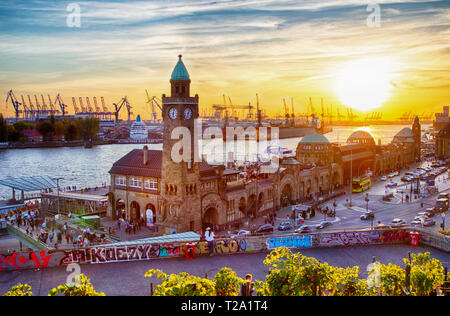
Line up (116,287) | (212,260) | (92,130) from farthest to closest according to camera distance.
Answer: (92,130)
(212,260)
(116,287)

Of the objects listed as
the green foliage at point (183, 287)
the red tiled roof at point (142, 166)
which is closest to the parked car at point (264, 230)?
the red tiled roof at point (142, 166)

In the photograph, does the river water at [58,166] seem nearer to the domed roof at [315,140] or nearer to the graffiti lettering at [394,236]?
the domed roof at [315,140]

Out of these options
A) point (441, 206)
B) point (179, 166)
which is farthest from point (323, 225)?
point (441, 206)

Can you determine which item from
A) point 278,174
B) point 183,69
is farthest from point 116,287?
point 278,174

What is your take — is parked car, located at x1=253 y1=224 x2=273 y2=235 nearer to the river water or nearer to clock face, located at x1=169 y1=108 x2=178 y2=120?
clock face, located at x1=169 y1=108 x2=178 y2=120

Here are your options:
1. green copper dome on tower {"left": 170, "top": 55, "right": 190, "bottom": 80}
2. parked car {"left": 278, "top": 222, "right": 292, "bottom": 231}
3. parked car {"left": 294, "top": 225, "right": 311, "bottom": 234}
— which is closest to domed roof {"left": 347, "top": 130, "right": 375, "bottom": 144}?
parked car {"left": 278, "top": 222, "right": 292, "bottom": 231}
